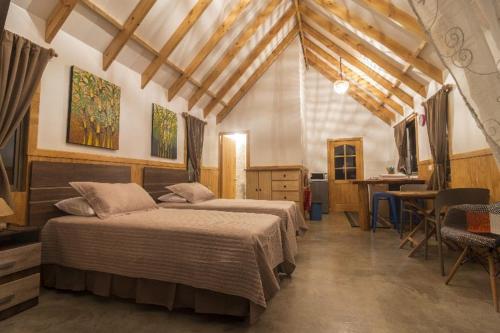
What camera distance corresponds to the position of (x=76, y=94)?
278cm

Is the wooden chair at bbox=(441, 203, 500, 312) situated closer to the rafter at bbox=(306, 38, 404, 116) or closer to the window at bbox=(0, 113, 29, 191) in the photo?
the window at bbox=(0, 113, 29, 191)

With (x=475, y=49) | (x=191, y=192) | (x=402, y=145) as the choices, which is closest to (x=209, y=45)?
(x=191, y=192)

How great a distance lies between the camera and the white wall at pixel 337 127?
712 cm

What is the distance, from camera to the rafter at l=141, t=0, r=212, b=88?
3.47 meters

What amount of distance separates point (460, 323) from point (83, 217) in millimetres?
3094

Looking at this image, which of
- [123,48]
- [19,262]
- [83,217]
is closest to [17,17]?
[123,48]

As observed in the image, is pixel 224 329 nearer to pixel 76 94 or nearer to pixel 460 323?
pixel 460 323

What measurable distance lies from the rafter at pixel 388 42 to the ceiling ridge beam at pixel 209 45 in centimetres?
144

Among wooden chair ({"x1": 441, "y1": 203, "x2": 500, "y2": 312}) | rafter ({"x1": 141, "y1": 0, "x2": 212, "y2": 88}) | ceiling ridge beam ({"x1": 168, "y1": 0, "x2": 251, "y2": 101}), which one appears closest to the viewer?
wooden chair ({"x1": 441, "y1": 203, "x2": 500, "y2": 312})

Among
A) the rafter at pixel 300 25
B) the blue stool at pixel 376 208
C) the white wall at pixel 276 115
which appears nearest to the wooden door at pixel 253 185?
the white wall at pixel 276 115

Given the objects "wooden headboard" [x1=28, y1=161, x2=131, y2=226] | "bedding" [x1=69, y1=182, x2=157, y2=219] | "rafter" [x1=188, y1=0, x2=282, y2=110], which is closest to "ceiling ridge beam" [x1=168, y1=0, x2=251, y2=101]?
"rafter" [x1=188, y1=0, x2=282, y2=110]

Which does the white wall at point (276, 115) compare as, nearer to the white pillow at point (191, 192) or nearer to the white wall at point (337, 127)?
the white wall at point (337, 127)

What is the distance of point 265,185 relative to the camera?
5812mm

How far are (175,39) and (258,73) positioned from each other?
9.65 feet
